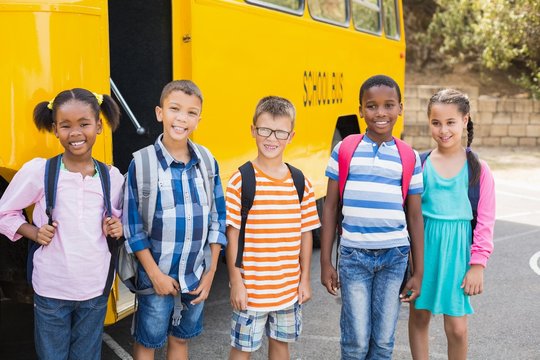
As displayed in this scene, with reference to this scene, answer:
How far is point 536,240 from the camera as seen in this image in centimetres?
711

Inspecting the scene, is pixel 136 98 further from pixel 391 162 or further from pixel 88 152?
pixel 391 162

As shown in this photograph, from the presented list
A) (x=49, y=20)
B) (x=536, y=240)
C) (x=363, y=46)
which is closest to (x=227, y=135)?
(x=49, y=20)

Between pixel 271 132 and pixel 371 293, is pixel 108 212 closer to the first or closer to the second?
pixel 271 132

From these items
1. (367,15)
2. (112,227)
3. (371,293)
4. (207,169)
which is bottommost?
(371,293)

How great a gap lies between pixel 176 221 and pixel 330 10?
352 centimetres

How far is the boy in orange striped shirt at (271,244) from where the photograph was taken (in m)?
2.90

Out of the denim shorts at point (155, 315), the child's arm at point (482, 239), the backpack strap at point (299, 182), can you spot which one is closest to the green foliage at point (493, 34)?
the child's arm at point (482, 239)

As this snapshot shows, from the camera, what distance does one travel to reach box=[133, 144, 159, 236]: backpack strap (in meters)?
2.77

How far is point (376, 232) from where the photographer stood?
2.99m

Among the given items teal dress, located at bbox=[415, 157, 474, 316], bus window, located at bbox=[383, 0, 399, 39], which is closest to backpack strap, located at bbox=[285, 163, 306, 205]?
teal dress, located at bbox=[415, 157, 474, 316]

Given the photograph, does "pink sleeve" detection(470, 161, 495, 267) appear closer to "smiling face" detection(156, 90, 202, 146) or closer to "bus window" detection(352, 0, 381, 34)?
"smiling face" detection(156, 90, 202, 146)

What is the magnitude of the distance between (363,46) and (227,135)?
116 inches

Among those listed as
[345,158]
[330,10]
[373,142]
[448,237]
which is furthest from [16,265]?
[330,10]

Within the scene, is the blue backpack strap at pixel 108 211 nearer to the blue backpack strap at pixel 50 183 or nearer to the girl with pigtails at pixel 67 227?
the girl with pigtails at pixel 67 227
